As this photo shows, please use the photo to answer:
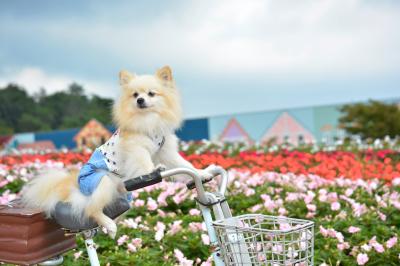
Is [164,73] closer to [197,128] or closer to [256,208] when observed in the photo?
[256,208]

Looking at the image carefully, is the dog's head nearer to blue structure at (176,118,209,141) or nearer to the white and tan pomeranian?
the white and tan pomeranian

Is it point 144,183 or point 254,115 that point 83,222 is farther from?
point 254,115

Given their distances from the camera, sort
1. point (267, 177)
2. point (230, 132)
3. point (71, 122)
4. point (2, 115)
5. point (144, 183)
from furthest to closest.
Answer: point (2, 115) < point (71, 122) < point (230, 132) < point (267, 177) < point (144, 183)

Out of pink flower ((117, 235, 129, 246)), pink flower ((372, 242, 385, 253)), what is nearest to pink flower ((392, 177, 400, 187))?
pink flower ((372, 242, 385, 253))

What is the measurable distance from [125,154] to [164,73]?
462mm

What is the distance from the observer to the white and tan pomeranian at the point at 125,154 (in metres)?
2.29

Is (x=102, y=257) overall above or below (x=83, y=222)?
below

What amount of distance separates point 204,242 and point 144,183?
152 cm

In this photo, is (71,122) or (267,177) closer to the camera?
(267,177)

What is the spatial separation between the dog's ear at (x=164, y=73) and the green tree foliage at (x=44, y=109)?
45.8 metres

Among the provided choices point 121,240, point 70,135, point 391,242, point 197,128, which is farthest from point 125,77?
point 70,135

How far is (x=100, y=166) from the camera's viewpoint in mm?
A: 2438

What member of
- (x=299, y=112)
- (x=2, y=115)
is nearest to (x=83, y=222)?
(x=299, y=112)

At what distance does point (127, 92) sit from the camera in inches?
98.2
